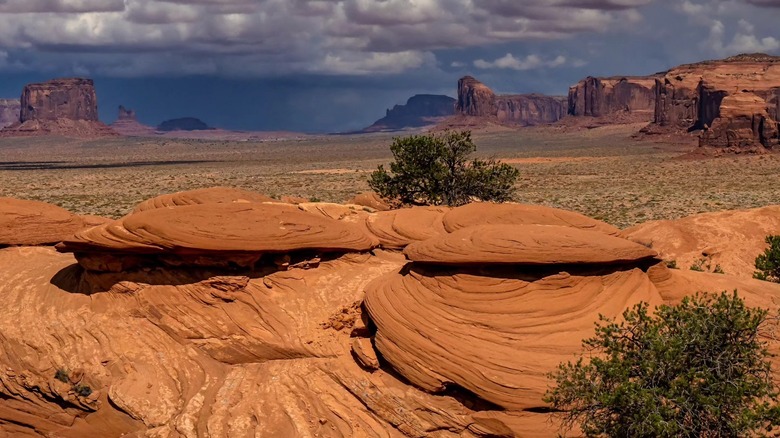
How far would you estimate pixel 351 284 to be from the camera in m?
Result: 17.7

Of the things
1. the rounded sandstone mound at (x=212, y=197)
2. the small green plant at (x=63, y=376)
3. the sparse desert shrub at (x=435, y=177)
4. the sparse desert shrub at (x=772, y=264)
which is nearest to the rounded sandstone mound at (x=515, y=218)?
the sparse desert shrub at (x=772, y=264)

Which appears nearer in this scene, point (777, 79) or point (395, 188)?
point (395, 188)

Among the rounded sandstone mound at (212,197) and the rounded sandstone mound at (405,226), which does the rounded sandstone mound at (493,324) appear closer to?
the rounded sandstone mound at (405,226)

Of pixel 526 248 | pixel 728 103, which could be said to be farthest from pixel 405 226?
pixel 728 103

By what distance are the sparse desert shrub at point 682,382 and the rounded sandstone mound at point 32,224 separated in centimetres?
1646

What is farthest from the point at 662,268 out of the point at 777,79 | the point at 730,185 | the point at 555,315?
the point at 777,79

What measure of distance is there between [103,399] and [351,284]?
554 cm

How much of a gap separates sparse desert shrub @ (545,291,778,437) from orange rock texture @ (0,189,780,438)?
63.2 inches

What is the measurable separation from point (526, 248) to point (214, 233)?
6.45m

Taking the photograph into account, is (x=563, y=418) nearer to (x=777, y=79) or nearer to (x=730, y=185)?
(x=730, y=185)

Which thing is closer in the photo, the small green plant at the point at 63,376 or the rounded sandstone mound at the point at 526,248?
the rounded sandstone mound at the point at 526,248

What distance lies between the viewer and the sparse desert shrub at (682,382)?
36.2 feet

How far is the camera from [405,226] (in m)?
21.0

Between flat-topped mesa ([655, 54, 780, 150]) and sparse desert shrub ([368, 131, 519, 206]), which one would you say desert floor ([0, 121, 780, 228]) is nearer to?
flat-topped mesa ([655, 54, 780, 150])
